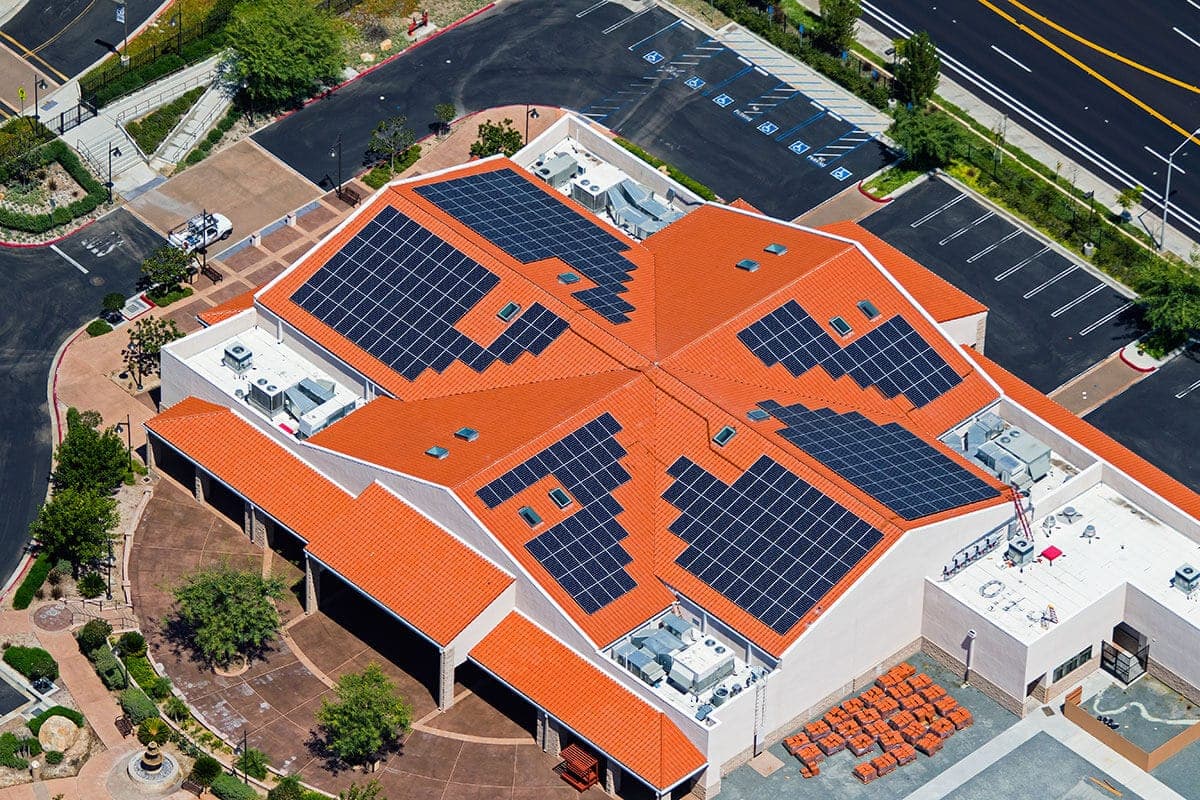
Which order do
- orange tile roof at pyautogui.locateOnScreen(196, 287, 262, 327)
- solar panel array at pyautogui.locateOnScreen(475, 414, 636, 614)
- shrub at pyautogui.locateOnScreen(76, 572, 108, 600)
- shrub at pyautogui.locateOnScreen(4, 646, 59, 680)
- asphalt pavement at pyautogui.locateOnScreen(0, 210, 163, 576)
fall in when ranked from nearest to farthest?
solar panel array at pyautogui.locateOnScreen(475, 414, 636, 614) → shrub at pyautogui.locateOnScreen(4, 646, 59, 680) → shrub at pyautogui.locateOnScreen(76, 572, 108, 600) → asphalt pavement at pyautogui.locateOnScreen(0, 210, 163, 576) → orange tile roof at pyautogui.locateOnScreen(196, 287, 262, 327)

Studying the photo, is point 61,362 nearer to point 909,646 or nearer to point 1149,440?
point 909,646

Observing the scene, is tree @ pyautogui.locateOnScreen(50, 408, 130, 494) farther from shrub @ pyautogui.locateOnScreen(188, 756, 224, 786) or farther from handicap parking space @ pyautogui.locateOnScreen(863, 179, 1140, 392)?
handicap parking space @ pyautogui.locateOnScreen(863, 179, 1140, 392)

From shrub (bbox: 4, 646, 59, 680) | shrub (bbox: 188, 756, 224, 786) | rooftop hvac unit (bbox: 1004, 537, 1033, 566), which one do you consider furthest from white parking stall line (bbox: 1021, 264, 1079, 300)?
shrub (bbox: 4, 646, 59, 680)

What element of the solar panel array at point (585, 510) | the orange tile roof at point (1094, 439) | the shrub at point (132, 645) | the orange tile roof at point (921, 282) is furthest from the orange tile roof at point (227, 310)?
the orange tile roof at point (1094, 439)

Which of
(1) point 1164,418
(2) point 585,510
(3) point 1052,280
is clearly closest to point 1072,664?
(1) point 1164,418

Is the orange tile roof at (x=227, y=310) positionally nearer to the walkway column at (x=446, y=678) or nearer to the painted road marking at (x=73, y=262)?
the painted road marking at (x=73, y=262)

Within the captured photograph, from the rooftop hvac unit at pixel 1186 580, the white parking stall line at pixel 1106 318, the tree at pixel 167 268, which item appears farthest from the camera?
the white parking stall line at pixel 1106 318
